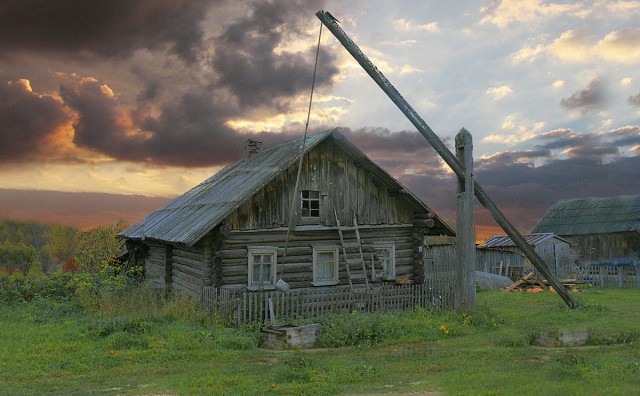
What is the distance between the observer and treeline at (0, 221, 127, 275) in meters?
38.0

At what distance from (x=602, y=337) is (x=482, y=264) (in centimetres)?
2065

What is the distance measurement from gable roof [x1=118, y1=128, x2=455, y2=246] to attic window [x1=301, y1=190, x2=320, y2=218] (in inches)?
53.9

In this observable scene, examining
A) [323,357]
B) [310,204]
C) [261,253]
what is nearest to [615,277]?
[310,204]

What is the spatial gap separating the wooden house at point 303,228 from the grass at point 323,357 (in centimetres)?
267

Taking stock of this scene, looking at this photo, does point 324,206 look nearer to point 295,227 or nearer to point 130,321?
point 295,227

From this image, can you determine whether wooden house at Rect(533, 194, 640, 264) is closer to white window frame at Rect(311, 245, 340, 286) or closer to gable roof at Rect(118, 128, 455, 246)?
gable roof at Rect(118, 128, 455, 246)

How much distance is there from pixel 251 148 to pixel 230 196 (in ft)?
32.7

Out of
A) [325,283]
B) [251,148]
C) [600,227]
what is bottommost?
[325,283]

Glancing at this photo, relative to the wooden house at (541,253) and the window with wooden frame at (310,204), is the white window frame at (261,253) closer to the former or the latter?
the window with wooden frame at (310,204)

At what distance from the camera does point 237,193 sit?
1961cm

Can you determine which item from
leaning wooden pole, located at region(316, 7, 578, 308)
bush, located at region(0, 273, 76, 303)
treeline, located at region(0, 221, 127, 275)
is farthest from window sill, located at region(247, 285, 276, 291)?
treeline, located at region(0, 221, 127, 275)

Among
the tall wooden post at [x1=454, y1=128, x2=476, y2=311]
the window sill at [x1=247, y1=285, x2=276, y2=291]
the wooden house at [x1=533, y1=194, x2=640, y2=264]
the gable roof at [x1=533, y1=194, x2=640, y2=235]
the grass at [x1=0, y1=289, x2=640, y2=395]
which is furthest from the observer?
the gable roof at [x1=533, y1=194, x2=640, y2=235]

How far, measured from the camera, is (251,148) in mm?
29672

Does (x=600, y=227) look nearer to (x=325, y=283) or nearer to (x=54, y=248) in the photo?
(x=325, y=283)
